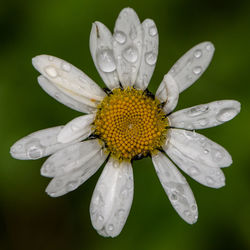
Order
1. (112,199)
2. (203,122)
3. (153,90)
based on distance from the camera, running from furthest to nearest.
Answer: (153,90) < (112,199) < (203,122)

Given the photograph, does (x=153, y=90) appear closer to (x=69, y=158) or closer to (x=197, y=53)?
(x=197, y=53)

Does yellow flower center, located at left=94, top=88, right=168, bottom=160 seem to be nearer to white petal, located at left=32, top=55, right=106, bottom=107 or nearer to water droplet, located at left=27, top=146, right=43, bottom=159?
white petal, located at left=32, top=55, right=106, bottom=107

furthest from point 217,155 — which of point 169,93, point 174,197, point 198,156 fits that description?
point 169,93

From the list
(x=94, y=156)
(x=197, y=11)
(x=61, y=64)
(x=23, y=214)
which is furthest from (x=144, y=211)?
(x=197, y=11)

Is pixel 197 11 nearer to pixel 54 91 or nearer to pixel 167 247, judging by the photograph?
pixel 54 91

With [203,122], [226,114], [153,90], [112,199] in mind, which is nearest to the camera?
[226,114]

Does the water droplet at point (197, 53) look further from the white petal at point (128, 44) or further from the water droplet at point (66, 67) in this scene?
the water droplet at point (66, 67)
